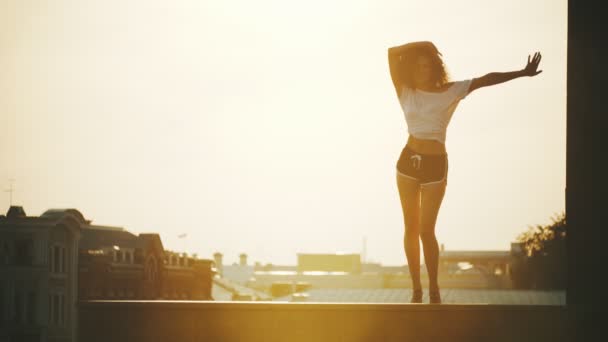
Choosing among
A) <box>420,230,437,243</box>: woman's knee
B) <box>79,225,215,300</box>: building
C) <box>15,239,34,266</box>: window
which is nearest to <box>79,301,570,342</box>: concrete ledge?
<box>420,230,437,243</box>: woman's knee

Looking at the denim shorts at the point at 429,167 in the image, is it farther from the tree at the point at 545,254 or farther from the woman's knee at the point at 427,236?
the tree at the point at 545,254

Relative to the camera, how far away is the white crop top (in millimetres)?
9312

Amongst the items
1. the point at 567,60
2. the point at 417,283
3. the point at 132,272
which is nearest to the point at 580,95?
the point at 567,60

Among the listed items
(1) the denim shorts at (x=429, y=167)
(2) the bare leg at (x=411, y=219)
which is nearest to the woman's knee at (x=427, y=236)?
(2) the bare leg at (x=411, y=219)

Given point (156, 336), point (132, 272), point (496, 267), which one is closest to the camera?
point (156, 336)

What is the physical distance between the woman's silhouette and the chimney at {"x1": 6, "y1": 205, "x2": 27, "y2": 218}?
80954 millimetres

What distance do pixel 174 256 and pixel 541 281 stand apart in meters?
32.9

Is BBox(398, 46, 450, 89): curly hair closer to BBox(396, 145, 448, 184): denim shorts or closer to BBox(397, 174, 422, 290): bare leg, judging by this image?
BBox(396, 145, 448, 184): denim shorts

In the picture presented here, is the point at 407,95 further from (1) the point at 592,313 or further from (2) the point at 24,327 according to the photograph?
(2) the point at 24,327

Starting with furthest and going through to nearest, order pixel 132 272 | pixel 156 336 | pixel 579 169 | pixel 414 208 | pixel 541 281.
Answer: pixel 541 281, pixel 132 272, pixel 414 208, pixel 156 336, pixel 579 169

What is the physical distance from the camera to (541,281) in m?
102

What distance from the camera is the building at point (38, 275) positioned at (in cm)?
8244

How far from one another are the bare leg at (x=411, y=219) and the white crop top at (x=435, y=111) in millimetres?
407

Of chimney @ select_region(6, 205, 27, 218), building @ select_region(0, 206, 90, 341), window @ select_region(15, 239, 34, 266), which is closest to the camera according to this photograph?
building @ select_region(0, 206, 90, 341)
